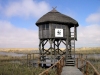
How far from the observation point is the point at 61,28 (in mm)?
22703

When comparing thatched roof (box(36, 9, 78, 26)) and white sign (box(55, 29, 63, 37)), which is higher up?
thatched roof (box(36, 9, 78, 26))

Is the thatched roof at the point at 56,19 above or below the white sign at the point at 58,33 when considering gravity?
above

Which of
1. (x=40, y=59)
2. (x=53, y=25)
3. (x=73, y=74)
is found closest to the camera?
(x=73, y=74)

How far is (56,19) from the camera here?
22.5 m

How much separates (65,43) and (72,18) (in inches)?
136

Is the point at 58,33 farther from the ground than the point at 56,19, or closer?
closer

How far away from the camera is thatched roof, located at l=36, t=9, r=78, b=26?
2236cm

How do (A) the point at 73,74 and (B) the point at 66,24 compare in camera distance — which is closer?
(A) the point at 73,74

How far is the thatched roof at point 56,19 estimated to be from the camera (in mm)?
22359

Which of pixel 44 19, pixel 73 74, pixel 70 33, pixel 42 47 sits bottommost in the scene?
pixel 73 74

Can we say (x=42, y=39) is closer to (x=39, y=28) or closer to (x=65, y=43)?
(x=39, y=28)

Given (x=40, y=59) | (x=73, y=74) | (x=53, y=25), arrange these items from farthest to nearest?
(x=40, y=59), (x=53, y=25), (x=73, y=74)

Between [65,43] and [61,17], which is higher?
[61,17]

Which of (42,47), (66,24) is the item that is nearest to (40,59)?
(42,47)
